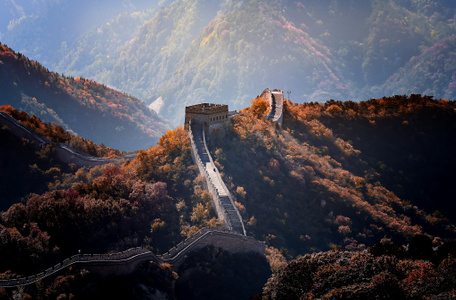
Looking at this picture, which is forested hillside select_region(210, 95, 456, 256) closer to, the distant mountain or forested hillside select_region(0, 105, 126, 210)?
forested hillside select_region(0, 105, 126, 210)

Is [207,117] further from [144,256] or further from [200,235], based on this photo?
[144,256]

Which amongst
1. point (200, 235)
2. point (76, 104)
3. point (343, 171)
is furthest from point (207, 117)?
point (76, 104)

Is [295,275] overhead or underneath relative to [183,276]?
underneath

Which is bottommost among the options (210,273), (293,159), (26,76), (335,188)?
(210,273)

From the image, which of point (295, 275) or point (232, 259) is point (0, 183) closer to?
point (232, 259)

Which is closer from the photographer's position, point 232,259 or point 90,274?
point 90,274

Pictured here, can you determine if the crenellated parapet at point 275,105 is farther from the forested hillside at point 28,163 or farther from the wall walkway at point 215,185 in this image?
the forested hillside at point 28,163

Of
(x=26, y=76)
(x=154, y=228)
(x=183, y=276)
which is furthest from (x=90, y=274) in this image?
(x=26, y=76)
